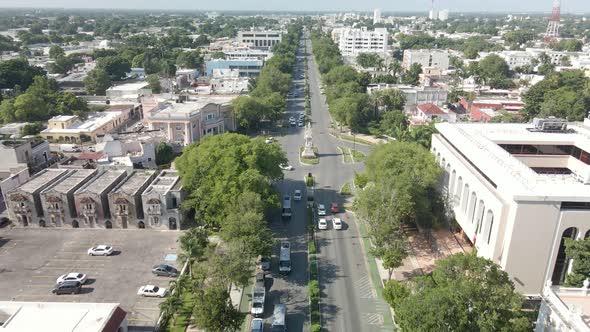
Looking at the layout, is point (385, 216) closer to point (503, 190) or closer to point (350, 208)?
point (503, 190)

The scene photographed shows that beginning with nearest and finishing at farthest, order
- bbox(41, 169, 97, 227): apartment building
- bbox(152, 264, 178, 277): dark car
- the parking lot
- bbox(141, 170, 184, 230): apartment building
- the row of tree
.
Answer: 1. the parking lot
2. bbox(152, 264, 178, 277): dark car
3. bbox(141, 170, 184, 230): apartment building
4. bbox(41, 169, 97, 227): apartment building
5. the row of tree

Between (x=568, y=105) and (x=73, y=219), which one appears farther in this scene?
(x=568, y=105)

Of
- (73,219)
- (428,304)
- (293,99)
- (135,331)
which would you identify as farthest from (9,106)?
(428,304)

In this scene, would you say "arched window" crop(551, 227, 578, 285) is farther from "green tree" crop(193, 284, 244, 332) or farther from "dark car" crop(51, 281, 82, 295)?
"dark car" crop(51, 281, 82, 295)

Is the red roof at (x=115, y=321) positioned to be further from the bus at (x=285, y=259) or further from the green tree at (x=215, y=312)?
the bus at (x=285, y=259)

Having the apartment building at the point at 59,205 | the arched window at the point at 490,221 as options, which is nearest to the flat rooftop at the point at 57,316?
the apartment building at the point at 59,205

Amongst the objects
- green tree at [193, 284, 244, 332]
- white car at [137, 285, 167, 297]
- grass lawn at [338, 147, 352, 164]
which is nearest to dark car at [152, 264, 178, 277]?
white car at [137, 285, 167, 297]
